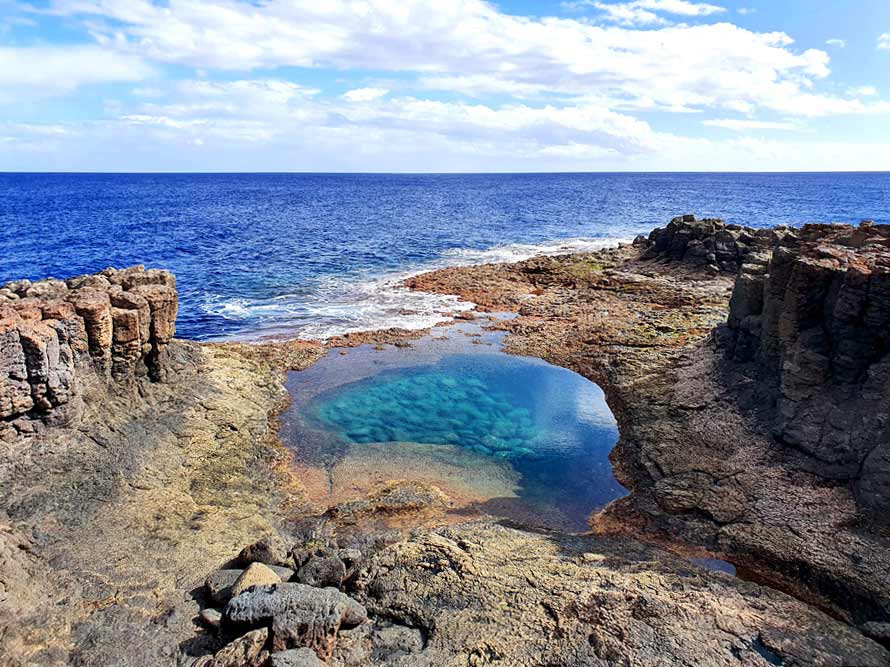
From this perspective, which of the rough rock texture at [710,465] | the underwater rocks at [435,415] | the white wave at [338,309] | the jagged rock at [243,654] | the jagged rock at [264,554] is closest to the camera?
the jagged rock at [243,654]

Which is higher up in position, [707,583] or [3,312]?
[3,312]

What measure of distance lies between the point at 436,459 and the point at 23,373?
13.3m

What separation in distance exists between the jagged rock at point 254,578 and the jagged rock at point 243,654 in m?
1.36

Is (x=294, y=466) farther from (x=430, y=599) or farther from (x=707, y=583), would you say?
(x=707, y=583)

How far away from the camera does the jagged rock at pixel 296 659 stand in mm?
10734

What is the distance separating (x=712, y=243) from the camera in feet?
159

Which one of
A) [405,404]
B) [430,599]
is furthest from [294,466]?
[430,599]

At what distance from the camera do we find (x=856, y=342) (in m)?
18.4

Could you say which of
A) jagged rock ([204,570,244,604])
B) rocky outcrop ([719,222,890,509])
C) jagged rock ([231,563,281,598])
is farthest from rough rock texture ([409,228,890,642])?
jagged rock ([204,570,244,604])

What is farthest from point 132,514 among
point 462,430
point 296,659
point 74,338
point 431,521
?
point 462,430

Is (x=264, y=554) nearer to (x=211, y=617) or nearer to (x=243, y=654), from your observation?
(x=211, y=617)

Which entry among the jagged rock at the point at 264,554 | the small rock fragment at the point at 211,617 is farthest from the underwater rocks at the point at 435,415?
the small rock fragment at the point at 211,617

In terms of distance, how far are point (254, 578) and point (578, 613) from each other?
7.01 m

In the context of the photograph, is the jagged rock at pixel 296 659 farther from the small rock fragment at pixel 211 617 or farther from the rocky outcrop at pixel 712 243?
the rocky outcrop at pixel 712 243
